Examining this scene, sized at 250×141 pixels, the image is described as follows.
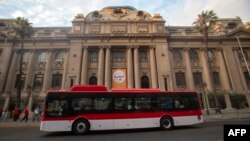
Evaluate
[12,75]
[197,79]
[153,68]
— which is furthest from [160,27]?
[12,75]

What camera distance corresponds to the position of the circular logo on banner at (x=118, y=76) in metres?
29.6

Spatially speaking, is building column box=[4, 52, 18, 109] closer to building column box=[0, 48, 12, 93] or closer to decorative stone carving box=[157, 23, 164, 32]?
building column box=[0, 48, 12, 93]

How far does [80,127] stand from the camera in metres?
10.5

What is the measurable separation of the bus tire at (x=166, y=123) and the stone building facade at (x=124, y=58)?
56.0ft

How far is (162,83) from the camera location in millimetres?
28719

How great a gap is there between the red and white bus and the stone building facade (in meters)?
16.8

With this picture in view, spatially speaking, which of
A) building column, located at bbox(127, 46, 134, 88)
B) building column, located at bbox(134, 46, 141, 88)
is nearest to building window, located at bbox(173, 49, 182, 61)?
building column, located at bbox(134, 46, 141, 88)

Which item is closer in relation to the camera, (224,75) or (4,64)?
(4,64)

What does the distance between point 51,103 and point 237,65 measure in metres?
34.1

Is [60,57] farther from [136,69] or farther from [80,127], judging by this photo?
[80,127]

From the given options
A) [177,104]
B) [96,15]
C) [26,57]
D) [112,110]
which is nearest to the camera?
[112,110]

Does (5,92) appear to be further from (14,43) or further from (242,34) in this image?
(242,34)

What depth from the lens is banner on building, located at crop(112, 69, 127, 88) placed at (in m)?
29.3

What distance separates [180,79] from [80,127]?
24465 millimetres
